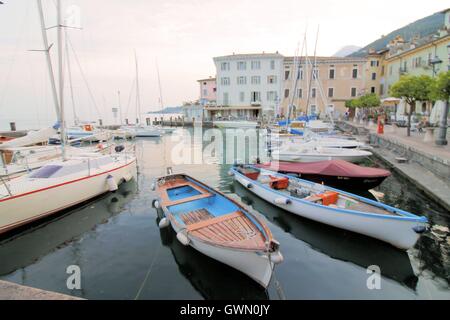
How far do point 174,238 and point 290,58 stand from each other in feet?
166

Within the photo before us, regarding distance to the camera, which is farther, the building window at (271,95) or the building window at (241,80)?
the building window at (241,80)

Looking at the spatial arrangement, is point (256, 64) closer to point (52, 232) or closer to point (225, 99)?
point (225, 99)

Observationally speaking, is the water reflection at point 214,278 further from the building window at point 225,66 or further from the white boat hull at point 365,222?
the building window at point 225,66

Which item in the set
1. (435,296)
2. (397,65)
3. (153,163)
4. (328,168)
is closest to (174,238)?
(435,296)

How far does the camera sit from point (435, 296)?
5.48 meters

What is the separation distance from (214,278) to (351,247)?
411 cm

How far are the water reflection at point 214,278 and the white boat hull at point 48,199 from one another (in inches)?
210

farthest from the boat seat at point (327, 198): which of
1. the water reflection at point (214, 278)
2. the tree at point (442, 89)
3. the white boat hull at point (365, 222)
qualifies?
the tree at point (442, 89)

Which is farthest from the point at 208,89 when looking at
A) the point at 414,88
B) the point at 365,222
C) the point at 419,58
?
the point at 365,222

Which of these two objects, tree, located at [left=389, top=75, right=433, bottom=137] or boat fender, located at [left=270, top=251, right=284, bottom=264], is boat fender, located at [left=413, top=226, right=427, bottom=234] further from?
tree, located at [left=389, top=75, right=433, bottom=137]

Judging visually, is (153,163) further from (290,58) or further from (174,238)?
(290,58)

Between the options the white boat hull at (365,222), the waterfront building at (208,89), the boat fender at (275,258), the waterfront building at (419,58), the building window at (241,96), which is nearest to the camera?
the boat fender at (275,258)

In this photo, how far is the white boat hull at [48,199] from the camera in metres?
8.07

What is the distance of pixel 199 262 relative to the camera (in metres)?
6.69
